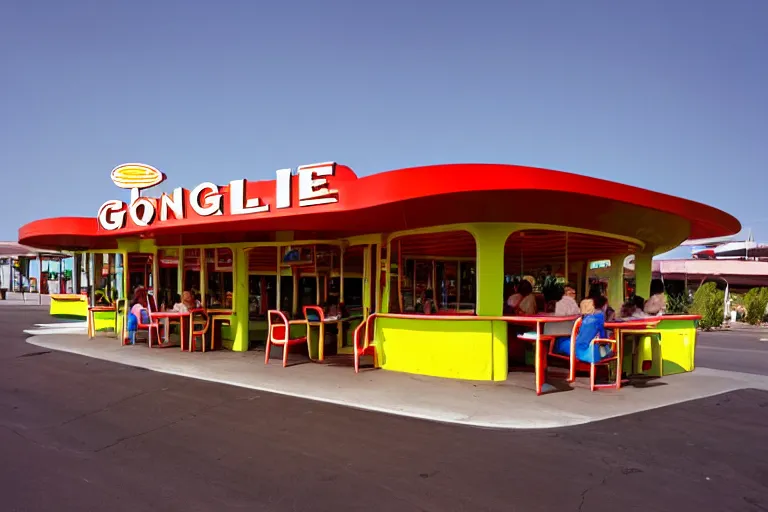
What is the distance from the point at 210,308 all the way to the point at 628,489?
10806mm

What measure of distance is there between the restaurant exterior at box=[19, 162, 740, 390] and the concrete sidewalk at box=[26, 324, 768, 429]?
68cm

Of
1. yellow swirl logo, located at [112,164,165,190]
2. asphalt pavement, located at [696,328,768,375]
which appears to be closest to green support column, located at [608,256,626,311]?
asphalt pavement, located at [696,328,768,375]

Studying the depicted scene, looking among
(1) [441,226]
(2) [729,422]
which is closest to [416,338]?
(1) [441,226]

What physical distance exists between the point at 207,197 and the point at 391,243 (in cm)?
363

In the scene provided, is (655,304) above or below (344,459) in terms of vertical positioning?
above

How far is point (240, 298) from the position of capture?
41.9ft

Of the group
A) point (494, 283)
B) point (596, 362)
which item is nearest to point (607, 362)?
point (596, 362)

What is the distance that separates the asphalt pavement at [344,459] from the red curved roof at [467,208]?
302 centimetres

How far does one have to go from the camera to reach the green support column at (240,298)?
1271cm

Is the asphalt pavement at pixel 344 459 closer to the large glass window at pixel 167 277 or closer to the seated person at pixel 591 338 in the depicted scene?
the seated person at pixel 591 338

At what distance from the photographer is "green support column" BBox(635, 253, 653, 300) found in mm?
13328

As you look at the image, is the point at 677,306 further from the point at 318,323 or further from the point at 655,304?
the point at 318,323

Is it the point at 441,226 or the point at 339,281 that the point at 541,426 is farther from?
the point at 339,281

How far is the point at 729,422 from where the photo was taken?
267 inches
